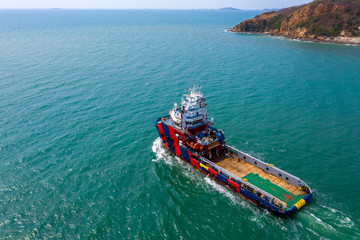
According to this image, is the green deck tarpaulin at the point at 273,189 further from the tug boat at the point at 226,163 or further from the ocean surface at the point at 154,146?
the ocean surface at the point at 154,146

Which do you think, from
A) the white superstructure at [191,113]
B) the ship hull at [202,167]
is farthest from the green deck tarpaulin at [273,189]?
the white superstructure at [191,113]

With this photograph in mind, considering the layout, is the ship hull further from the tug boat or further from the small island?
the small island

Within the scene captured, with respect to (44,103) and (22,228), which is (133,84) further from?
(22,228)

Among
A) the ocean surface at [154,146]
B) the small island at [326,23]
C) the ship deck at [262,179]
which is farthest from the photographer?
the small island at [326,23]

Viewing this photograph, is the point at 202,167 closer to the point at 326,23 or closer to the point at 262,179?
the point at 262,179

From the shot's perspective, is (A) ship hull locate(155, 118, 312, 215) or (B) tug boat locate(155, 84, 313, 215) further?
(B) tug boat locate(155, 84, 313, 215)

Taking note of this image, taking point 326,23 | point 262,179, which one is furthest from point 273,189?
point 326,23

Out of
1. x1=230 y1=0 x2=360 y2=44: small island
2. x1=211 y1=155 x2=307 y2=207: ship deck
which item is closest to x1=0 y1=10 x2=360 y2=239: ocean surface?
x1=211 y1=155 x2=307 y2=207: ship deck

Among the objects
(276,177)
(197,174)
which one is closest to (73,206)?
(197,174)
